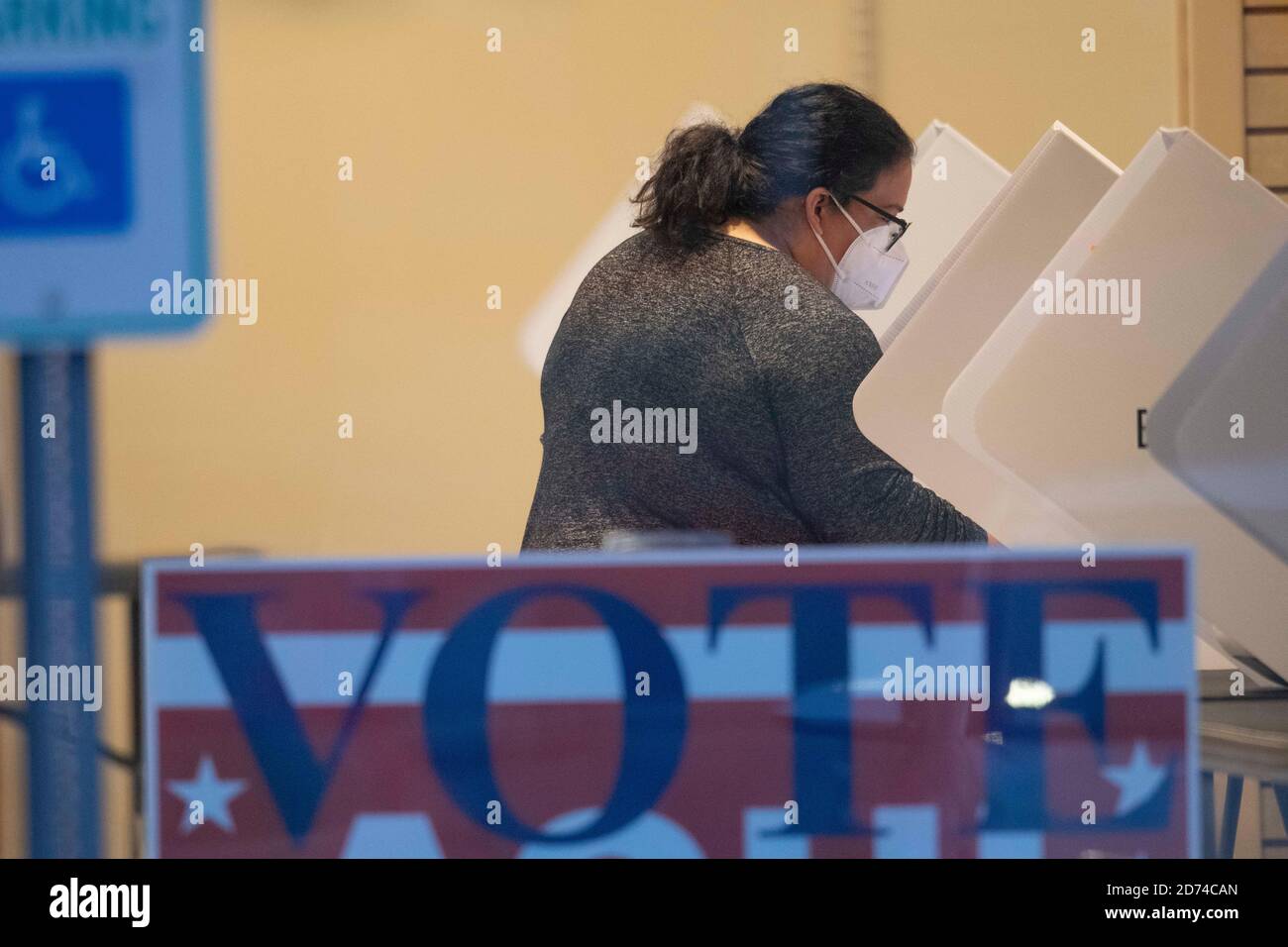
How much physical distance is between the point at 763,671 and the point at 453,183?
3.08 feet

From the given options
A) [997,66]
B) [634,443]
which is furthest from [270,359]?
[997,66]

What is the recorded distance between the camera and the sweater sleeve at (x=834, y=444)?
1.95 metres

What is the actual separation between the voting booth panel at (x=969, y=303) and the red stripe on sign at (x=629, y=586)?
0.13 m

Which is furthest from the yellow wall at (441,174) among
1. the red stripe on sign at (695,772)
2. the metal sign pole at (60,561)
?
the red stripe on sign at (695,772)

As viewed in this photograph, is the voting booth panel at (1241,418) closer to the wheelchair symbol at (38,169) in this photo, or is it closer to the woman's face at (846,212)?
the woman's face at (846,212)

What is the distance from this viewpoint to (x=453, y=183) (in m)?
2.04

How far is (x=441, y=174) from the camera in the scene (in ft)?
6.68

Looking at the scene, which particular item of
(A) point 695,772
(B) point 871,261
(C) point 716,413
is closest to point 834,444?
(C) point 716,413

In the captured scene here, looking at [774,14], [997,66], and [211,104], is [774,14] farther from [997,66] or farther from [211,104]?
[211,104]

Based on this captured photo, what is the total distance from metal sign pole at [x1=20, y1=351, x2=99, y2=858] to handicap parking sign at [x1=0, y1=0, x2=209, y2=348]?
12 cm

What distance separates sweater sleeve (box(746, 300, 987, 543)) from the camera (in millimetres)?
1947

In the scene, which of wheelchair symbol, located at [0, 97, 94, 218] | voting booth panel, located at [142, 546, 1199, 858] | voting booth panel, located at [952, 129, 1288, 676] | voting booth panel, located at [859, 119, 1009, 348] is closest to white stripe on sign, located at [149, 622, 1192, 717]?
voting booth panel, located at [142, 546, 1199, 858]

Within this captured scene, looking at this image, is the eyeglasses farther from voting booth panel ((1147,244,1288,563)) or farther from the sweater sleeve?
voting booth panel ((1147,244,1288,563))
